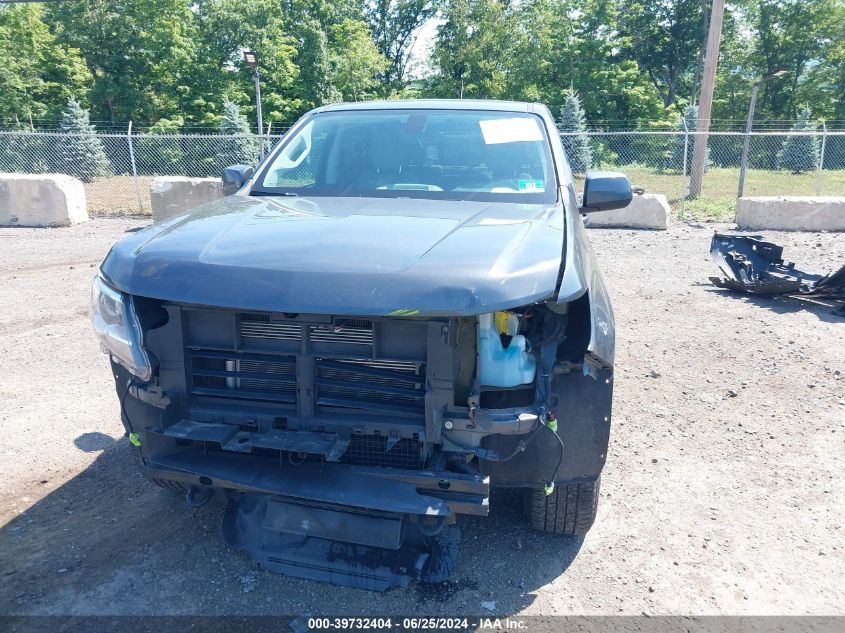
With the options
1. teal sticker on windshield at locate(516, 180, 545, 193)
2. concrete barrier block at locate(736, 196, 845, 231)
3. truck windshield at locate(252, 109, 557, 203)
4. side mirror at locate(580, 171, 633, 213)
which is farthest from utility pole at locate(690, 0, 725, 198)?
teal sticker on windshield at locate(516, 180, 545, 193)

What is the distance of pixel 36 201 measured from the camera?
12625mm

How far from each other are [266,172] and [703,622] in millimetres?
3162

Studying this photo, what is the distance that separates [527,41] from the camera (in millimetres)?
36562

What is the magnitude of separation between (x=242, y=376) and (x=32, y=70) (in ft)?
107

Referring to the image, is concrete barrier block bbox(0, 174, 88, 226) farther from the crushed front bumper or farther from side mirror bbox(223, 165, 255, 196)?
the crushed front bumper

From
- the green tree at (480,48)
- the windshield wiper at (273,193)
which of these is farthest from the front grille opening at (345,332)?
the green tree at (480,48)

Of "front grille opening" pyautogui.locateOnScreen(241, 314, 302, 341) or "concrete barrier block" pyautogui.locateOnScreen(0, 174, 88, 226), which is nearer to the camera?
"front grille opening" pyautogui.locateOnScreen(241, 314, 302, 341)

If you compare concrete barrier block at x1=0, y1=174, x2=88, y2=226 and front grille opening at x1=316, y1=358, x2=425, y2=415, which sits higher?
front grille opening at x1=316, y1=358, x2=425, y2=415

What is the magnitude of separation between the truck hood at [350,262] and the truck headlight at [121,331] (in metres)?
0.10

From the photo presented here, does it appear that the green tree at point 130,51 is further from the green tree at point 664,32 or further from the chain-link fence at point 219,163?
the green tree at point 664,32

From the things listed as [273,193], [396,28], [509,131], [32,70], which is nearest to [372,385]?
[273,193]

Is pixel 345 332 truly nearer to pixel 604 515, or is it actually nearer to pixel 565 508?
pixel 565 508

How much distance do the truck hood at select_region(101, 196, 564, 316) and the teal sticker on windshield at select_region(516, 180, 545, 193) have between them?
48cm

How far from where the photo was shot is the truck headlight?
2514 millimetres
